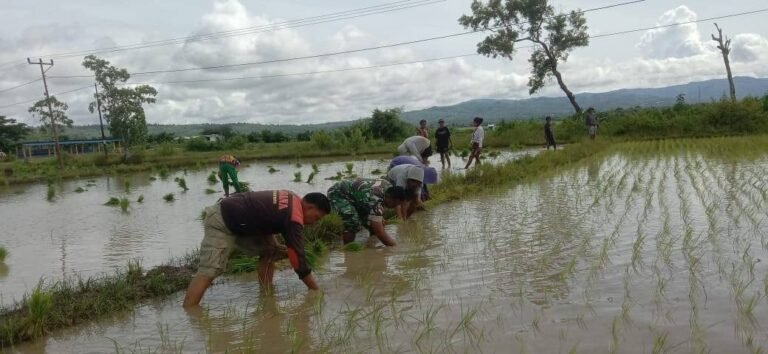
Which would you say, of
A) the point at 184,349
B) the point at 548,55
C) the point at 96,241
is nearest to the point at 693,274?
the point at 184,349

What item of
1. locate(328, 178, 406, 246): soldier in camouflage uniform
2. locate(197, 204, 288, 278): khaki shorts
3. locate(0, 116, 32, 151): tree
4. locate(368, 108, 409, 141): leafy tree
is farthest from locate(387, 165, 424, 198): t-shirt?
locate(0, 116, 32, 151): tree

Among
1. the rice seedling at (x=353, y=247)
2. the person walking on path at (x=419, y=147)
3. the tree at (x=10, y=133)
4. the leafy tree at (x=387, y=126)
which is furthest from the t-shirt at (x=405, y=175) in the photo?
the tree at (x=10, y=133)

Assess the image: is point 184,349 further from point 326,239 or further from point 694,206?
point 694,206

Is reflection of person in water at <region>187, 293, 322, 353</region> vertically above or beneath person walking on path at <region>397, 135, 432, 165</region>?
beneath

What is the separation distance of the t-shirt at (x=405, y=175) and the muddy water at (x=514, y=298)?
565mm

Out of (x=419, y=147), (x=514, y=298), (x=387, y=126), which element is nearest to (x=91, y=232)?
(x=419, y=147)

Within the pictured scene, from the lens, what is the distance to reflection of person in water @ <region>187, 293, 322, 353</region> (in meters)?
3.36

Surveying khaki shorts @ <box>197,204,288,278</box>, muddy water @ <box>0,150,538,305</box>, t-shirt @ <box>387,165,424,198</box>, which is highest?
t-shirt @ <box>387,165,424,198</box>

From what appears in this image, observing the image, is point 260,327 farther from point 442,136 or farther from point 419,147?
point 442,136

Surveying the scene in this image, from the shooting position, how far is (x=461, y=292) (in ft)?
13.5

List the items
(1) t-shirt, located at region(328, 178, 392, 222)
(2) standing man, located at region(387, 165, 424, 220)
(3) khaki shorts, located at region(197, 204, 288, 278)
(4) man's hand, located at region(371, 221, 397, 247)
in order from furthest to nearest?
(2) standing man, located at region(387, 165, 424, 220)
(1) t-shirt, located at region(328, 178, 392, 222)
(4) man's hand, located at region(371, 221, 397, 247)
(3) khaki shorts, located at region(197, 204, 288, 278)

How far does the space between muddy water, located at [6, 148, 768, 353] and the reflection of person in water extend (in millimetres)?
13

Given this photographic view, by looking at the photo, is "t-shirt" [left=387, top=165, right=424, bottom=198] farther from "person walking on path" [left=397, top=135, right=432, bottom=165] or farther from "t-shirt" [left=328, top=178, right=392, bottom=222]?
"person walking on path" [left=397, top=135, right=432, bottom=165]

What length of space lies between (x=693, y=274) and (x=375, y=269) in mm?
2440
